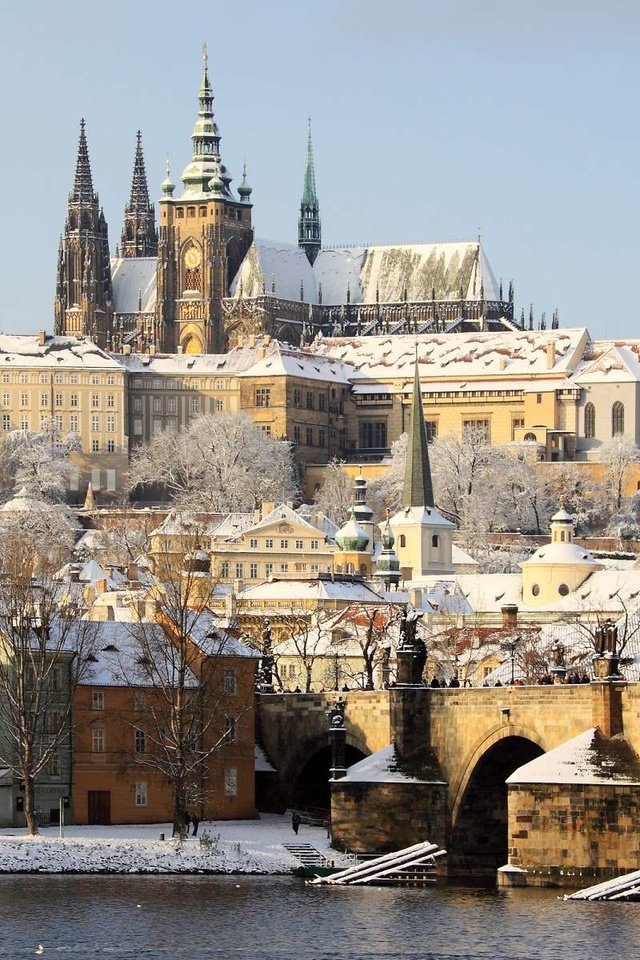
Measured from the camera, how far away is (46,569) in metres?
92.6

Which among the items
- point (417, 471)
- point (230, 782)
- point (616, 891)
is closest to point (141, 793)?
point (230, 782)

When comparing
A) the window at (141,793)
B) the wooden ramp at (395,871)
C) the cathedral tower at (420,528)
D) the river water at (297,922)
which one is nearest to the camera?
the river water at (297,922)

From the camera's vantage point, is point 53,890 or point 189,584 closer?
point 53,890

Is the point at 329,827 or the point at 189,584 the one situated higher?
the point at 189,584

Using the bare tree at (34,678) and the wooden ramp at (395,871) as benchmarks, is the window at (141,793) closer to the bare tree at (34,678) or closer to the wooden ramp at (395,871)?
the bare tree at (34,678)

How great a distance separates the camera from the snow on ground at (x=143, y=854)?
7488 cm

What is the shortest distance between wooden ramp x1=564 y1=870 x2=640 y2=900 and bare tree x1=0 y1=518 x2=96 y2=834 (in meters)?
15.3

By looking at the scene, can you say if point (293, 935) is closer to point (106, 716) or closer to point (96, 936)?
point (96, 936)

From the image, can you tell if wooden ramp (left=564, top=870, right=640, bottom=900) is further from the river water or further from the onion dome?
the onion dome

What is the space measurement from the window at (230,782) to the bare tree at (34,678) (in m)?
4.13

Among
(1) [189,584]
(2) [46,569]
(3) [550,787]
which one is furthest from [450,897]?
(2) [46,569]

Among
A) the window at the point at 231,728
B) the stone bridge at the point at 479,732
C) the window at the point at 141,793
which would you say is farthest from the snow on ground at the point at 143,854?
the window at the point at 231,728

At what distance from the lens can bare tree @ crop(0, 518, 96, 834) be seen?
259 feet

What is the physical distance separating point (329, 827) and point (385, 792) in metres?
4.83
